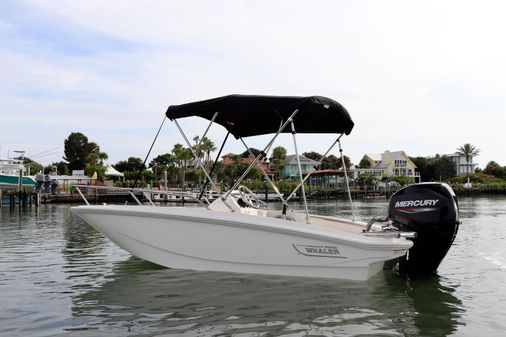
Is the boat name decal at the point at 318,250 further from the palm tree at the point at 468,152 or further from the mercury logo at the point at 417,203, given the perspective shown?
the palm tree at the point at 468,152

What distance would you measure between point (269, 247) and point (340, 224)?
228 centimetres

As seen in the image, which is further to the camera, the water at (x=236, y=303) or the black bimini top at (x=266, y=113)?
the black bimini top at (x=266, y=113)

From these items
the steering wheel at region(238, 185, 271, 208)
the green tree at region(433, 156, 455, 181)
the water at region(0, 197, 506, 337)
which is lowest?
the water at region(0, 197, 506, 337)

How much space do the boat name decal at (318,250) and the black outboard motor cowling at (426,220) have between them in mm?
1285

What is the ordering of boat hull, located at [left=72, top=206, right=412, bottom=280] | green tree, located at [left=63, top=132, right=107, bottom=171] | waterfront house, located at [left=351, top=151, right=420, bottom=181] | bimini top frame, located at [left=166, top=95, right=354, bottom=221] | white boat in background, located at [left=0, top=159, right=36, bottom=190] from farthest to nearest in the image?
waterfront house, located at [left=351, top=151, right=420, bottom=181] → green tree, located at [left=63, top=132, right=107, bottom=171] → white boat in background, located at [left=0, top=159, right=36, bottom=190] → bimini top frame, located at [left=166, top=95, right=354, bottom=221] → boat hull, located at [left=72, top=206, right=412, bottom=280]

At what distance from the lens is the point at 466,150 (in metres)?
111

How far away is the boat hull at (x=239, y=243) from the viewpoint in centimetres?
664

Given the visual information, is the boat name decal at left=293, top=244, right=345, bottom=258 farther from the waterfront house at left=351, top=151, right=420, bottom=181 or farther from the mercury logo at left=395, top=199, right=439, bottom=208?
the waterfront house at left=351, top=151, right=420, bottom=181

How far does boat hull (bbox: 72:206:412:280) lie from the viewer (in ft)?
21.8

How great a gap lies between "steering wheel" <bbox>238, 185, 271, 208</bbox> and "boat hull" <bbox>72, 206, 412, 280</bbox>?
196 cm

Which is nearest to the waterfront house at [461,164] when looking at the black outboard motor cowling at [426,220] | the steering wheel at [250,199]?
the steering wheel at [250,199]

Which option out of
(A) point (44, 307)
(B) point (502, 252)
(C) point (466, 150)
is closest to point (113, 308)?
(A) point (44, 307)

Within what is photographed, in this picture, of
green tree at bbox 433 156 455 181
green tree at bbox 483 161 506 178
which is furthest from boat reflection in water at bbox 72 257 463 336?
green tree at bbox 483 161 506 178

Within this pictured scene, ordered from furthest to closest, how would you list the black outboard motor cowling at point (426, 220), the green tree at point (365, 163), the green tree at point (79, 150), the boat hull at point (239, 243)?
1. the green tree at point (365, 163)
2. the green tree at point (79, 150)
3. the black outboard motor cowling at point (426, 220)
4. the boat hull at point (239, 243)
